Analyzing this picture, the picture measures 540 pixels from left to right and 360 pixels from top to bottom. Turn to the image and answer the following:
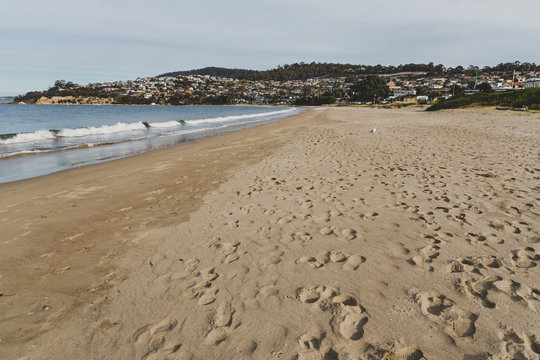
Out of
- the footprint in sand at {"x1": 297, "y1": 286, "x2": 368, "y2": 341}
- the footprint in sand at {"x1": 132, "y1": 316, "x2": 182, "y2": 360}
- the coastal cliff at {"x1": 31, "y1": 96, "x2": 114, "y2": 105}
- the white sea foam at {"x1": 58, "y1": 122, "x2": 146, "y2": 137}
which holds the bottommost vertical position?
the footprint in sand at {"x1": 132, "y1": 316, "x2": 182, "y2": 360}

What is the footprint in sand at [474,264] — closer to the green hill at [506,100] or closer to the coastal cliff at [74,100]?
the green hill at [506,100]

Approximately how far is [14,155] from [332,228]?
13.9m

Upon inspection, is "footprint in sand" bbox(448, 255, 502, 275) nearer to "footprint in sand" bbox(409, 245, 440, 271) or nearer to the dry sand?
the dry sand

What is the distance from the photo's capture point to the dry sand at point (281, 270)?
2.13m

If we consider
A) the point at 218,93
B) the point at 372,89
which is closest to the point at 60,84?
the point at 218,93

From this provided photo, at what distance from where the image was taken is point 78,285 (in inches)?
118

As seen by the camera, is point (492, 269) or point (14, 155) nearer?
point (492, 269)

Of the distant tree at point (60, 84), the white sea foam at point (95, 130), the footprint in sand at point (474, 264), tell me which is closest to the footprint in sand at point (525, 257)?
the footprint in sand at point (474, 264)

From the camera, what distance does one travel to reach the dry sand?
2127 mm

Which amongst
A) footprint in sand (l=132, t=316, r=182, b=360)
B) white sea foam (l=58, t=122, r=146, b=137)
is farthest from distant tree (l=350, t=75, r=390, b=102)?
footprint in sand (l=132, t=316, r=182, b=360)

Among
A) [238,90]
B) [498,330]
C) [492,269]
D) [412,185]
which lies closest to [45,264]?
[498,330]

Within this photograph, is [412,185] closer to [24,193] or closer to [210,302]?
[210,302]

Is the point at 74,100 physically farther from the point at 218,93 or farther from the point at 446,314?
the point at 446,314

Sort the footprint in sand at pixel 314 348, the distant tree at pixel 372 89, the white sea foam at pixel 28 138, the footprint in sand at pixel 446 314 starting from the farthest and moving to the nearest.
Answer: the distant tree at pixel 372 89
the white sea foam at pixel 28 138
the footprint in sand at pixel 446 314
the footprint in sand at pixel 314 348
